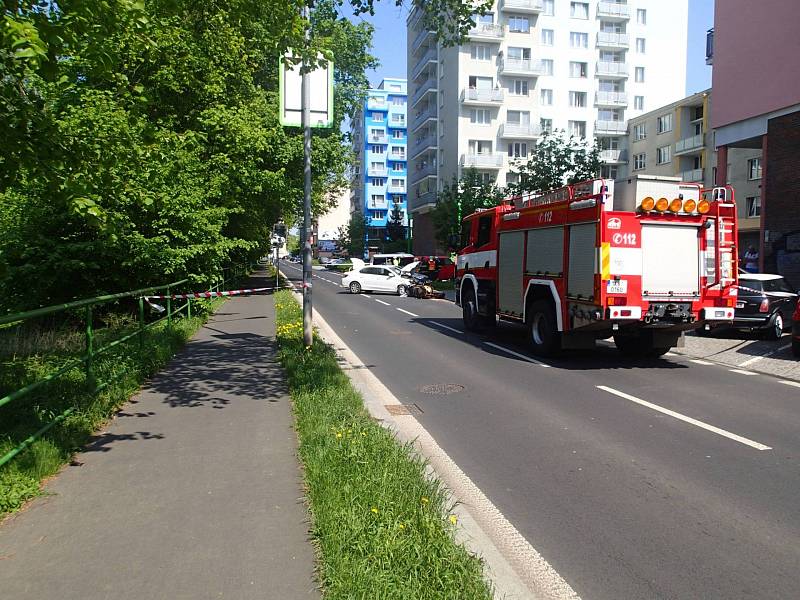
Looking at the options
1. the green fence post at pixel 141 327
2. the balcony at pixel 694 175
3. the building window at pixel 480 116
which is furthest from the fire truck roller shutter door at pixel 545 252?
the building window at pixel 480 116

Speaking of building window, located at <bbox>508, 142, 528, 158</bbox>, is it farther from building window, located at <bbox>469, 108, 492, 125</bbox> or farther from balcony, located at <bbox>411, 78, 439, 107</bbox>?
balcony, located at <bbox>411, 78, 439, 107</bbox>

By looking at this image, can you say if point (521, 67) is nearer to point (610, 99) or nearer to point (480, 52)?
point (480, 52)

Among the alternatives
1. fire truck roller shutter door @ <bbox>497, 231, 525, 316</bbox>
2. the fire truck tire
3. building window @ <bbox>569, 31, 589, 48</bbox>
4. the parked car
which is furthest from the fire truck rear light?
building window @ <bbox>569, 31, 589, 48</bbox>

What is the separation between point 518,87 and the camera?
5603cm

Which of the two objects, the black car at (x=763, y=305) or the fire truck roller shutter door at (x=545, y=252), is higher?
the fire truck roller shutter door at (x=545, y=252)

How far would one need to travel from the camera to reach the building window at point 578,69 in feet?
188

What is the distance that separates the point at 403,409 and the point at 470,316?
8603 millimetres

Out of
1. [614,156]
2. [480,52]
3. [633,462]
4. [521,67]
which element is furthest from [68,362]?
[614,156]

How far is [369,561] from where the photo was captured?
132 inches

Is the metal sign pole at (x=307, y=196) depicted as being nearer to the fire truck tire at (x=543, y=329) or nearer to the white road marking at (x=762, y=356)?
the fire truck tire at (x=543, y=329)

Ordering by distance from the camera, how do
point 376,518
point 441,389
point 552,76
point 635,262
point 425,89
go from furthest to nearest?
point 425,89
point 552,76
point 635,262
point 441,389
point 376,518

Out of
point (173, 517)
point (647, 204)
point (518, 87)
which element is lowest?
point (173, 517)

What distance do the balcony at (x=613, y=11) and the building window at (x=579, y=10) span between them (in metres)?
1.02

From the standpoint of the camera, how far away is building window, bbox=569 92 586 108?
57291 millimetres
